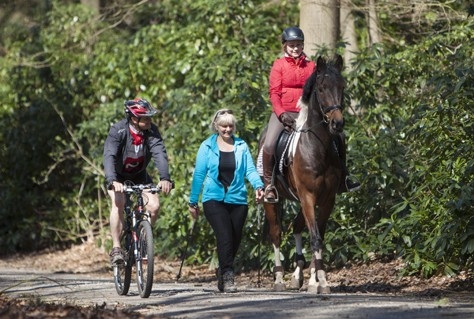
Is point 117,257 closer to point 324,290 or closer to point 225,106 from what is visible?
point 324,290

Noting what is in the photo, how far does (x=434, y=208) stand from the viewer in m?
14.7

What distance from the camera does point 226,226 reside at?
13.2m

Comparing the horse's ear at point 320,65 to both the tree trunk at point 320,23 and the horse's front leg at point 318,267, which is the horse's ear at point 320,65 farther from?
the tree trunk at point 320,23

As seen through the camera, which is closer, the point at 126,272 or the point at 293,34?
the point at 126,272

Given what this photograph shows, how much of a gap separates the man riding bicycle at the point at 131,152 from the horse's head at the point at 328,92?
1870mm

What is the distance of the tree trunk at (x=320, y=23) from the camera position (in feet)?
62.3

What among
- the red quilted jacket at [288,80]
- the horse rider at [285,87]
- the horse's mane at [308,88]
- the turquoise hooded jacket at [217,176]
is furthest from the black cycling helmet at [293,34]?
the turquoise hooded jacket at [217,176]

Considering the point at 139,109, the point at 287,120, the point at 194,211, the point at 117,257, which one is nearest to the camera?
the point at 139,109

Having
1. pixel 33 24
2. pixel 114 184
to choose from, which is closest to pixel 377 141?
pixel 114 184

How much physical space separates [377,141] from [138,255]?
16.8 feet

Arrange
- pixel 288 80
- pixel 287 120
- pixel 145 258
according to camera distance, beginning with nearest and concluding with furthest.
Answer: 1. pixel 145 258
2. pixel 287 120
3. pixel 288 80

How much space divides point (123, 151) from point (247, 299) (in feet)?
7.64

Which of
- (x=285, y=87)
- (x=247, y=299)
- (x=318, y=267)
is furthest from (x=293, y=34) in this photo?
(x=247, y=299)

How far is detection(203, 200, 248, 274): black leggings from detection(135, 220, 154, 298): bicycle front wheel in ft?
3.37
